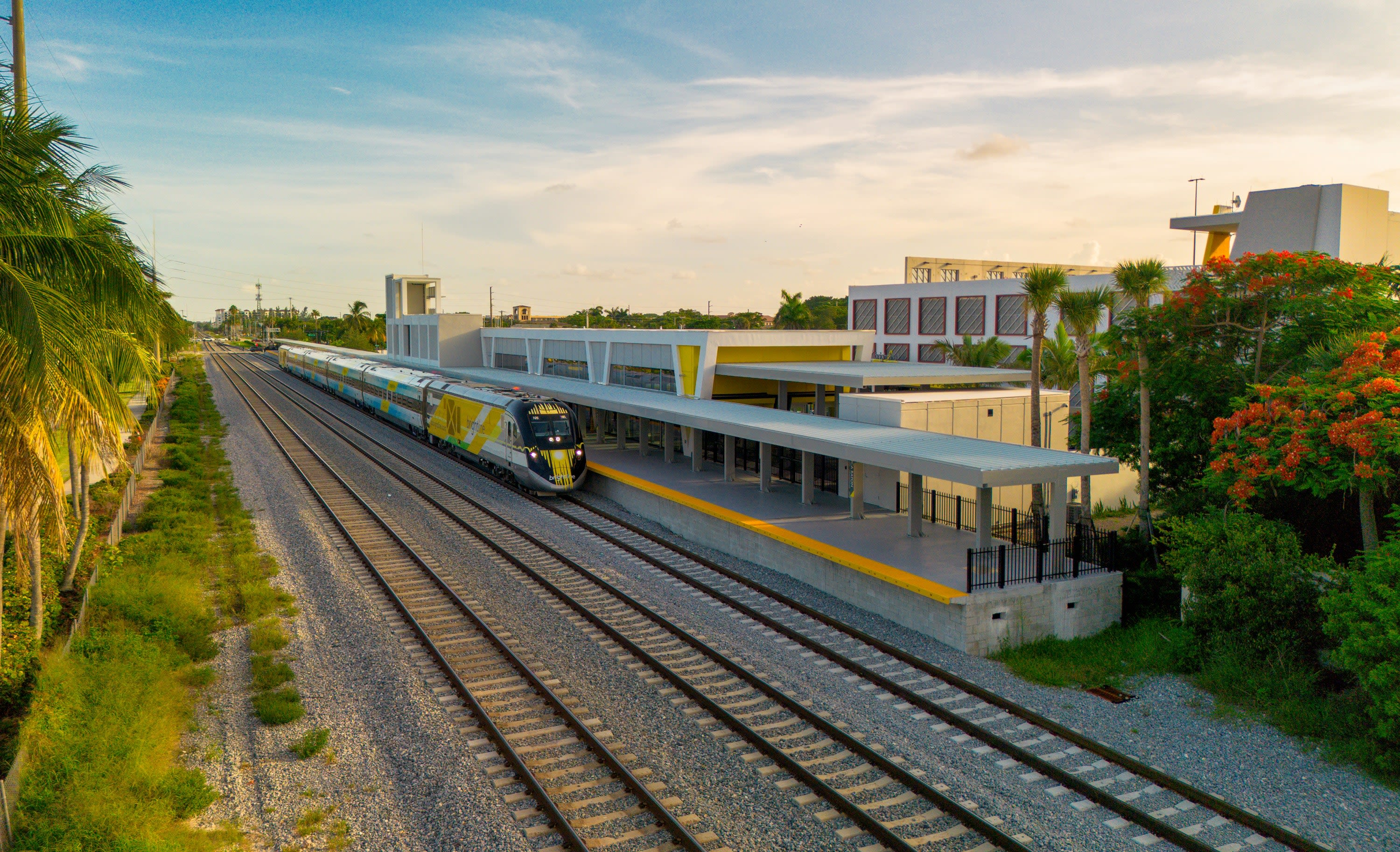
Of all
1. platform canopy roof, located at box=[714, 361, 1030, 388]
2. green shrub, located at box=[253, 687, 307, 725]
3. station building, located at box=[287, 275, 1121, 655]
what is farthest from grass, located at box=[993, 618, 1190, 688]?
platform canopy roof, located at box=[714, 361, 1030, 388]

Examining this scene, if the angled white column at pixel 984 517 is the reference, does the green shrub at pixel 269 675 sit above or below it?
below

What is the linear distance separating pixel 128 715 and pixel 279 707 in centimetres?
165

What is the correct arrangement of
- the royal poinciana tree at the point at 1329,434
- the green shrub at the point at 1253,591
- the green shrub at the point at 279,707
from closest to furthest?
the green shrub at the point at 279,707, the royal poinciana tree at the point at 1329,434, the green shrub at the point at 1253,591

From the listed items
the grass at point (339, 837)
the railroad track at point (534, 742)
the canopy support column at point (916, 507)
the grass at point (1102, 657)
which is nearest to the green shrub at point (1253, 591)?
the grass at point (1102, 657)

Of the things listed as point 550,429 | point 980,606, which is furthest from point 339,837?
point 550,429

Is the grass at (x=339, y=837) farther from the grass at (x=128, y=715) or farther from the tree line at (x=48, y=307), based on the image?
the tree line at (x=48, y=307)

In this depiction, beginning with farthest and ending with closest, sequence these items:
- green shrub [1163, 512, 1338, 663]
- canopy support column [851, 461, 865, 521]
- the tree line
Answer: canopy support column [851, 461, 865, 521] → green shrub [1163, 512, 1338, 663] → the tree line

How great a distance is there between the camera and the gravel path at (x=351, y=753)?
8977 millimetres

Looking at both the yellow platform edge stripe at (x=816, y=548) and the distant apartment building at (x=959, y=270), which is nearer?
the yellow platform edge stripe at (x=816, y=548)

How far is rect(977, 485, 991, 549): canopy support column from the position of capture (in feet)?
53.6

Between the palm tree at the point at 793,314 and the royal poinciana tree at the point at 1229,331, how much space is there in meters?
47.0

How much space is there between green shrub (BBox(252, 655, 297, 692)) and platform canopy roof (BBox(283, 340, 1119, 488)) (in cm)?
1063

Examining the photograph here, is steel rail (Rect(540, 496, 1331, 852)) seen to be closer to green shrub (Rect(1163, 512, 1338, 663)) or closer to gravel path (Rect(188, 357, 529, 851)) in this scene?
green shrub (Rect(1163, 512, 1338, 663))

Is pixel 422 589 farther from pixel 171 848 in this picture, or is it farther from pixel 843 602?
pixel 171 848
